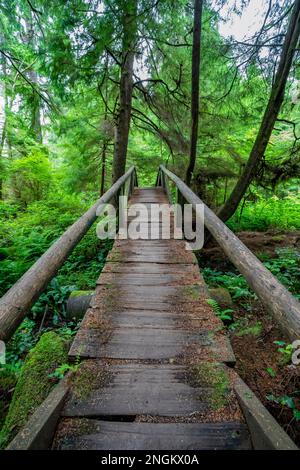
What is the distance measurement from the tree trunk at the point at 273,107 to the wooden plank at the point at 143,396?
455 centimetres

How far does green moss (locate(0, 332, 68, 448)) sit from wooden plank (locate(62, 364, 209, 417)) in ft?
1.34

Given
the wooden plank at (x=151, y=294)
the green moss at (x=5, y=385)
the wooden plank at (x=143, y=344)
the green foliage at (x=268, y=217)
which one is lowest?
the green moss at (x=5, y=385)

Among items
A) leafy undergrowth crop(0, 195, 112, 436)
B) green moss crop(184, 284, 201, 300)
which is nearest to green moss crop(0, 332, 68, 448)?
leafy undergrowth crop(0, 195, 112, 436)

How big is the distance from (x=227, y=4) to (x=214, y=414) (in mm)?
6567

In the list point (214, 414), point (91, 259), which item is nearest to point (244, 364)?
point (214, 414)

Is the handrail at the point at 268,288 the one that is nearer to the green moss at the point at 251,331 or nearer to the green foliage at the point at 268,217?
the green moss at the point at 251,331

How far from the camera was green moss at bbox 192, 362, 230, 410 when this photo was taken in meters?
1.87

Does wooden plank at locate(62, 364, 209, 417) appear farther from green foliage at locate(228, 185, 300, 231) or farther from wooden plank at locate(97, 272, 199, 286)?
green foliage at locate(228, 185, 300, 231)

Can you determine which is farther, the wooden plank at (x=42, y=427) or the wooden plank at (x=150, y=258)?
the wooden plank at (x=150, y=258)

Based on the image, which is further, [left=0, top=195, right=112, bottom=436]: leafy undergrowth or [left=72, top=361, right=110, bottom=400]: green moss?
[left=0, top=195, right=112, bottom=436]: leafy undergrowth

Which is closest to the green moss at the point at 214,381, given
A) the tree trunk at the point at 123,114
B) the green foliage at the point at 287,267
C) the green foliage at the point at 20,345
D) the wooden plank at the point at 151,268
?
the wooden plank at the point at 151,268

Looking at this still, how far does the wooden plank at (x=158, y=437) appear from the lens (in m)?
1.60

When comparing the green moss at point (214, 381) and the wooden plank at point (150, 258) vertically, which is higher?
the wooden plank at point (150, 258)

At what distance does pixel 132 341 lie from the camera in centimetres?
245
